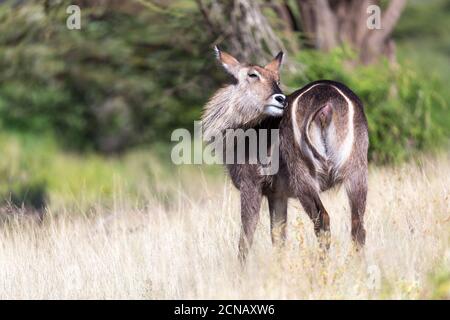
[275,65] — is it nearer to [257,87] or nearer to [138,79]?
[257,87]

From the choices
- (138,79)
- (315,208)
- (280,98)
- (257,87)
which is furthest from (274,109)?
(138,79)

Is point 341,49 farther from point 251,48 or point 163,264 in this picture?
point 163,264

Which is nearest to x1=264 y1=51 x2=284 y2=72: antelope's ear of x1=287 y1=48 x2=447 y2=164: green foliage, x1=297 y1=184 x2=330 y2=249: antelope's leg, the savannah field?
the savannah field

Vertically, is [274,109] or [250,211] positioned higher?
[274,109]

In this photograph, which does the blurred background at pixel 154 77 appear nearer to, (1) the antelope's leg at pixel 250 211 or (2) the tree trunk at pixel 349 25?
(2) the tree trunk at pixel 349 25

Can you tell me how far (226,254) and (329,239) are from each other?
45.2 inches

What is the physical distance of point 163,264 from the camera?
7.93 metres

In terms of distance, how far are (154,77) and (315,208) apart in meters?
11.7

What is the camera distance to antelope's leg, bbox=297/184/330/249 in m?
7.59

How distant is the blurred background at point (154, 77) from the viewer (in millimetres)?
15008

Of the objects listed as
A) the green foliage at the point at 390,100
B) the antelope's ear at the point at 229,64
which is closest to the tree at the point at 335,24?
the green foliage at the point at 390,100

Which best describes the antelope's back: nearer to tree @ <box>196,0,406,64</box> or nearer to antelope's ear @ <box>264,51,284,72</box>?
antelope's ear @ <box>264,51,284,72</box>

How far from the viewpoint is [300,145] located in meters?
7.66

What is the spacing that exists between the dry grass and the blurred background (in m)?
1.26
